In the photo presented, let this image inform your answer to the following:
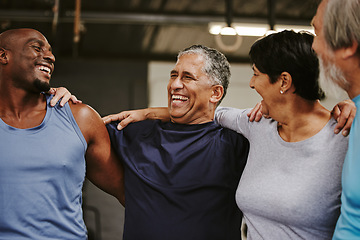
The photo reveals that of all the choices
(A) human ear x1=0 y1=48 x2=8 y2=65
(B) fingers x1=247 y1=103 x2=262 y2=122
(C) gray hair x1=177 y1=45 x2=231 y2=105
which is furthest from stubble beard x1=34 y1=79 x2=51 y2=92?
(B) fingers x1=247 y1=103 x2=262 y2=122

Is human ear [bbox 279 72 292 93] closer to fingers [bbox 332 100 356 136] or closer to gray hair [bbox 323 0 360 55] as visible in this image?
fingers [bbox 332 100 356 136]

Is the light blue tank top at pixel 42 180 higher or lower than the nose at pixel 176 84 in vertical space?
lower

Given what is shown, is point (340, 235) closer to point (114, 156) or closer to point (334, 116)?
point (334, 116)

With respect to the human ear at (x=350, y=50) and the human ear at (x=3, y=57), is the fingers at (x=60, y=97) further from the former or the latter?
the human ear at (x=350, y=50)

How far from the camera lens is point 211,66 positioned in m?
2.28

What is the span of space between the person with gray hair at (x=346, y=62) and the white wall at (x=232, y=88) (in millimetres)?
6188

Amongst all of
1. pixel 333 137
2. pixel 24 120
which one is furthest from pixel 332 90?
pixel 24 120

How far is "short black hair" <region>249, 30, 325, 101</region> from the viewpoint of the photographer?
1690 mm

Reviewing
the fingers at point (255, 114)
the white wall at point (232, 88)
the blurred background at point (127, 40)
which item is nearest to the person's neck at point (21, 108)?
the fingers at point (255, 114)

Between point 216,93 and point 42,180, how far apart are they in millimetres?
1057

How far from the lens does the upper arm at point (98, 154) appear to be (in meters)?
2.04

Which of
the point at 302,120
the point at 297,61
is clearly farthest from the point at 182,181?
the point at 297,61

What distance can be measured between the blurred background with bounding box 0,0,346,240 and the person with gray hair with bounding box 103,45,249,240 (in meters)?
3.69

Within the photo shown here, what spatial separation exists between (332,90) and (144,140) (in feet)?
3.46
